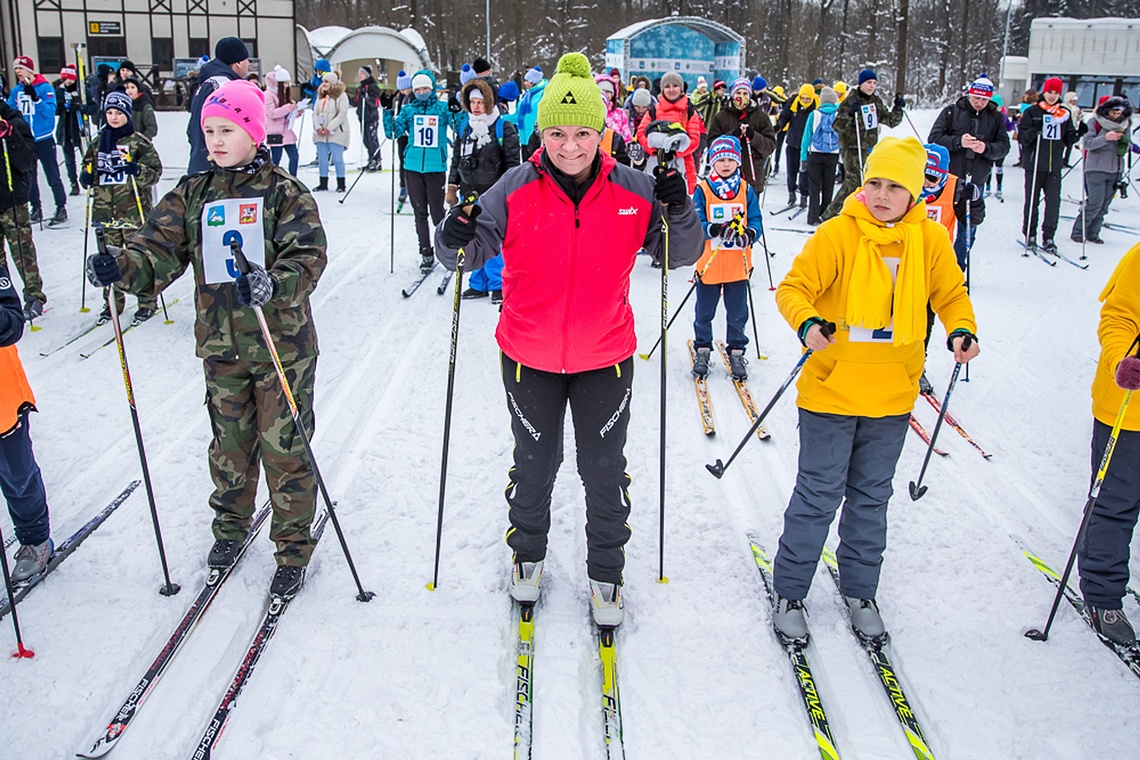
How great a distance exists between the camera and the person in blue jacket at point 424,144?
8.26 m

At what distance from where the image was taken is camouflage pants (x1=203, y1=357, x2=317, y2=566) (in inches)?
130

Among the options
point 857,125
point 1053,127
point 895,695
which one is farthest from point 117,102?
point 1053,127

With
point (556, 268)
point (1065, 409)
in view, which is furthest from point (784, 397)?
point (556, 268)

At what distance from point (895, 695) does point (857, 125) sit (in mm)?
8569

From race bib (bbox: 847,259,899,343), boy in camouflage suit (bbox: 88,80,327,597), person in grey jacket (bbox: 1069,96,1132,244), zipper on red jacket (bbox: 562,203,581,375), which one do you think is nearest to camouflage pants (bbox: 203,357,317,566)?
boy in camouflage suit (bbox: 88,80,327,597)

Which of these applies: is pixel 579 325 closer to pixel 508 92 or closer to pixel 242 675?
pixel 242 675

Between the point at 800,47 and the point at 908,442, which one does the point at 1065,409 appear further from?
the point at 800,47

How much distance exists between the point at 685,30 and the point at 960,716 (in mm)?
21839

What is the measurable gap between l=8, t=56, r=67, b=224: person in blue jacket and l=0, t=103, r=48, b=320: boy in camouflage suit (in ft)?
12.8

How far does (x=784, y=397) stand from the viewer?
5848mm

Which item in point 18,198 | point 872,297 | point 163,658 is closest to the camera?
point 872,297

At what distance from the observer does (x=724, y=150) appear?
5.95 metres

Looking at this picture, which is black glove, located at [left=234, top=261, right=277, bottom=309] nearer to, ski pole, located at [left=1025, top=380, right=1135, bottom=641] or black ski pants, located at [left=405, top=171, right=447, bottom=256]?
ski pole, located at [left=1025, top=380, right=1135, bottom=641]

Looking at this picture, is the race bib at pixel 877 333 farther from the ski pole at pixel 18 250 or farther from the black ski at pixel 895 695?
the ski pole at pixel 18 250
